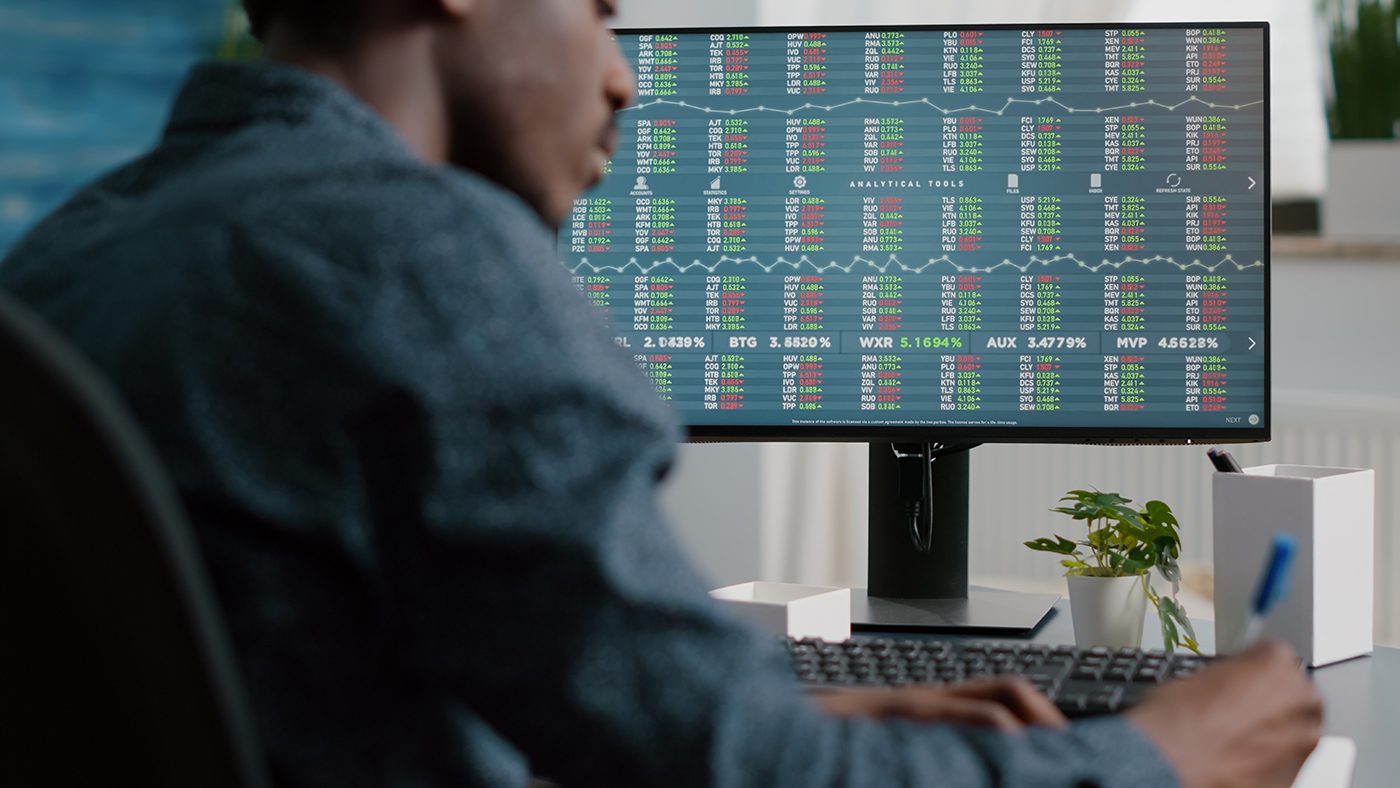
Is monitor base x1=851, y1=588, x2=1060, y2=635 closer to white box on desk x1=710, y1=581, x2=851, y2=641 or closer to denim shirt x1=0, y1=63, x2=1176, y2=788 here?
white box on desk x1=710, y1=581, x2=851, y2=641

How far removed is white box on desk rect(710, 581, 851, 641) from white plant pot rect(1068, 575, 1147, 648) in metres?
0.18

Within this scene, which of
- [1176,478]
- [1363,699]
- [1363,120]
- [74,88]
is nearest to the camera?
[1363,699]

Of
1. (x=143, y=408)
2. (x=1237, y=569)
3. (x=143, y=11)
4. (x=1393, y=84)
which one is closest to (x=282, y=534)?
(x=143, y=408)

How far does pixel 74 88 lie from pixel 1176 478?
82.2 inches

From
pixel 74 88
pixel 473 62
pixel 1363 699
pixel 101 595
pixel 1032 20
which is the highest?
pixel 1032 20

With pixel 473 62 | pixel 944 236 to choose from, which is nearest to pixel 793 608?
pixel 944 236

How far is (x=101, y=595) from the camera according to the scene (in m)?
0.37

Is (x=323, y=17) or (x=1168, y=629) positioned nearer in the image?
(x=323, y=17)

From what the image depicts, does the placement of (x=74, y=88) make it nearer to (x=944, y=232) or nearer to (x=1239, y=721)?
(x=944, y=232)

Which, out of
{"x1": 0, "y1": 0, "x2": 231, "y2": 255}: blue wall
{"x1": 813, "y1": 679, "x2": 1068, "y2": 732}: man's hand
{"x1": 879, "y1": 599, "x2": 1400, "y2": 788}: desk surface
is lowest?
{"x1": 879, "y1": 599, "x2": 1400, "y2": 788}: desk surface

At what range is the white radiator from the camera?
253cm

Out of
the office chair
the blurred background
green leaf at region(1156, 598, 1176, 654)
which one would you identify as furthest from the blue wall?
the office chair

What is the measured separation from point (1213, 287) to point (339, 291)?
915 millimetres

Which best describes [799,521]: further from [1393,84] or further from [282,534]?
[282,534]
